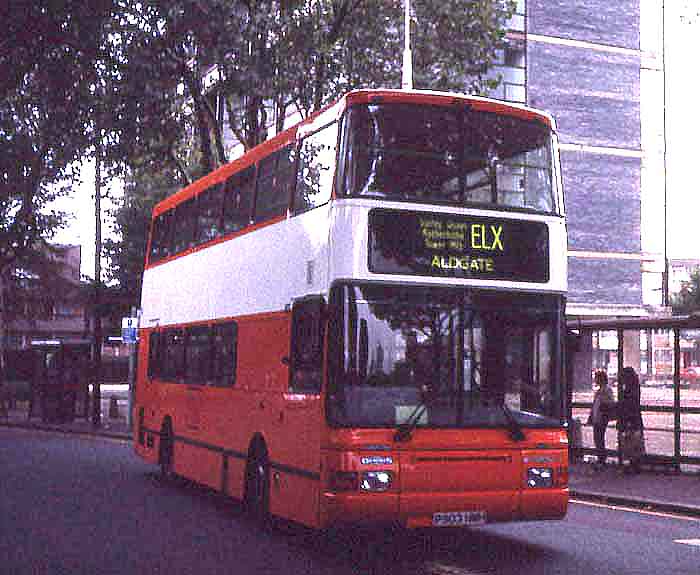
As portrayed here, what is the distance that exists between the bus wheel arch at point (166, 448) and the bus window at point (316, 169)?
623cm

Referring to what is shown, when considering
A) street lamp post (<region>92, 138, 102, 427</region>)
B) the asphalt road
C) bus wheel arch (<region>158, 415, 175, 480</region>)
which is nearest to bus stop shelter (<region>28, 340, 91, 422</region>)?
street lamp post (<region>92, 138, 102, 427</region>)

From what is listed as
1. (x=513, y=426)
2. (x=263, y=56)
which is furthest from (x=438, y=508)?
(x=263, y=56)

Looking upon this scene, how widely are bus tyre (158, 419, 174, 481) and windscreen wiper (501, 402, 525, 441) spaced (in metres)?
7.51

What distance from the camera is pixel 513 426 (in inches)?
406

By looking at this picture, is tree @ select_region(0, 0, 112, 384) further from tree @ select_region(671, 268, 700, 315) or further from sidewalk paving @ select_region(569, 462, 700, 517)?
tree @ select_region(671, 268, 700, 315)

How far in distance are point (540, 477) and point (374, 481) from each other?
1589 millimetres

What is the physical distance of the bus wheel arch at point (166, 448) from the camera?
55.2 ft

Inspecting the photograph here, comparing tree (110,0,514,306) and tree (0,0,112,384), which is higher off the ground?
tree (110,0,514,306)

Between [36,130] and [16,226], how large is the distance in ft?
68.1

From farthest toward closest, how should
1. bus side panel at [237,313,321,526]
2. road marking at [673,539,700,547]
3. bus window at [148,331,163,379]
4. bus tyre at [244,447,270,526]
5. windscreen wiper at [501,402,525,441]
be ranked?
bus window at [148,331,163,379] → bus tyre at [244,447,270,526] → road marking at [673,539,700,547] → bus side panel at [237,313,321,526] → windscreen wiper at [501,402,525,441]

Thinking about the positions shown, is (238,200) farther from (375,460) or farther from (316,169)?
(375,460)

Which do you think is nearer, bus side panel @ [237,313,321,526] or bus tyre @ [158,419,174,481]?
bus side panel @ [237,313,321,526]

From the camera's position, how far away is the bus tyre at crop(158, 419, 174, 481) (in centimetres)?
1688

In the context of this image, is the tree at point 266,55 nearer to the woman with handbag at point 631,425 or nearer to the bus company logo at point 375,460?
the woman with handbag at point 631,425
